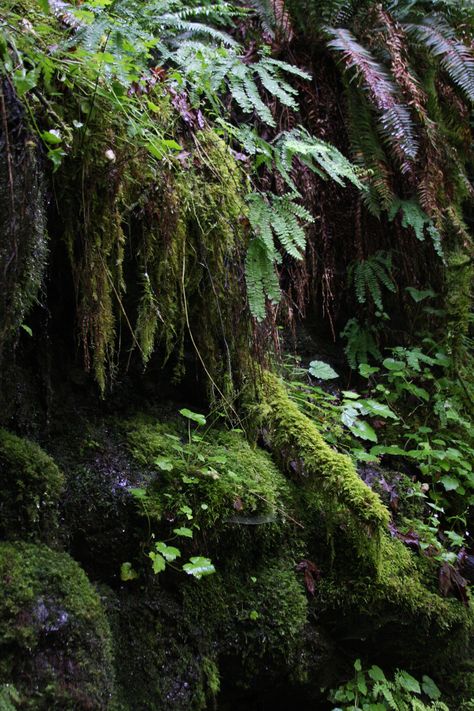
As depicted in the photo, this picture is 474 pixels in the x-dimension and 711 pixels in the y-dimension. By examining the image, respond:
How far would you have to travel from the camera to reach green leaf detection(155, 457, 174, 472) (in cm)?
226

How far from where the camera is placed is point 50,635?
1.69 m

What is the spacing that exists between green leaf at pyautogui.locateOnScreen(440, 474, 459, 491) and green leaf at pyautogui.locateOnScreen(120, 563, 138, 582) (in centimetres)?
196

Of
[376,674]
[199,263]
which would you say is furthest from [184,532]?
[376,674]

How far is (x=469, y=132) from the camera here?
13.7ft

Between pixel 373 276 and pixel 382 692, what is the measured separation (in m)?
2.37

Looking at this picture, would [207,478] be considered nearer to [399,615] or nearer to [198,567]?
[198,567]

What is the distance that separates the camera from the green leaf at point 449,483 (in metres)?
3.28

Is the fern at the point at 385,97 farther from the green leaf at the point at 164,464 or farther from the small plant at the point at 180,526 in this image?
the green leaf at the point at 164,464

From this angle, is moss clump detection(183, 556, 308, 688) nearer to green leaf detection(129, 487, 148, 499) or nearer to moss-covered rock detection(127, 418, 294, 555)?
moss-covered rock detection(127, 418, 294, 555)

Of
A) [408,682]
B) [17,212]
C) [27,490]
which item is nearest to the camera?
[17,212]

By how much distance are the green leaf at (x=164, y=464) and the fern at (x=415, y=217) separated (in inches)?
87.7

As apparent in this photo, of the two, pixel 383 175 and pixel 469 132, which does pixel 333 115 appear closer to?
pixel 383 175

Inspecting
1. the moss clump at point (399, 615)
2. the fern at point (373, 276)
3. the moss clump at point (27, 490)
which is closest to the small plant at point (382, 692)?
the moss clump at point (399, 615)

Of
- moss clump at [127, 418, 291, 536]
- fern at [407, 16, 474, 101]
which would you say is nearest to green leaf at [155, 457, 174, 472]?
moss clump at [127, 418, 291, 536]
